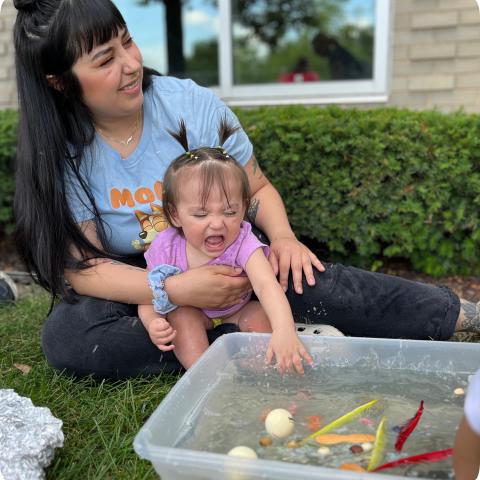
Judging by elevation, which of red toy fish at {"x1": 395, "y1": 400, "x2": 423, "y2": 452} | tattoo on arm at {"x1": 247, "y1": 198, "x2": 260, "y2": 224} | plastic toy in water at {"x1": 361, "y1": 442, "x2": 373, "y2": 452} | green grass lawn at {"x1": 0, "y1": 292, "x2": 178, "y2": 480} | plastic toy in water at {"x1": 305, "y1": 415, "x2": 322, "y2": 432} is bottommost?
green grass lawn at {"x1": 0, "y1": 292, "x2": 178, "y2": 480}

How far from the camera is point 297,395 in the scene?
1.67 m

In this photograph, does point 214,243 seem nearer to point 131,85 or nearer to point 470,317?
point 131,85

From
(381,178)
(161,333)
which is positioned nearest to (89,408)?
(161,333)

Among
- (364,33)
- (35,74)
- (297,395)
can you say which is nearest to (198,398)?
(297,395)

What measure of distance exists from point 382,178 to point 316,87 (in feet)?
5.38

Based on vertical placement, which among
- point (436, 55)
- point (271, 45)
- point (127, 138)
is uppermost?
point (271, 45)

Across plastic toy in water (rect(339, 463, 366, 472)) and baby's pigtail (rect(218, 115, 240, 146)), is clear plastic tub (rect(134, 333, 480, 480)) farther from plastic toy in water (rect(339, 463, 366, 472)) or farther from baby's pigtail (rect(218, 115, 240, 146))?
baby's pigtail (rect(218, 115, 240, 146))

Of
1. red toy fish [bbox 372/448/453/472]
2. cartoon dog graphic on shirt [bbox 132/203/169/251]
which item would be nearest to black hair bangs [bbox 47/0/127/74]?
cartoon dog graphic on shirt [bbox 132/203/169/251]

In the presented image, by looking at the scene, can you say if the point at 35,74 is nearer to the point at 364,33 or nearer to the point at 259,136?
the point at 259,136

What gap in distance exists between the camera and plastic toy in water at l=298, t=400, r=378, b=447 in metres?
1.44

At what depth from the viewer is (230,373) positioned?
179 cm

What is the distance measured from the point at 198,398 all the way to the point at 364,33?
4.72 metres

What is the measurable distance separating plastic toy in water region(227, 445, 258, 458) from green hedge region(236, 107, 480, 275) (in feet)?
6.62

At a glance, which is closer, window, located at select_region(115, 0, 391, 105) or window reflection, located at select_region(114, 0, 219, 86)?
window, located at select_region(115, 0, 391, 105)
